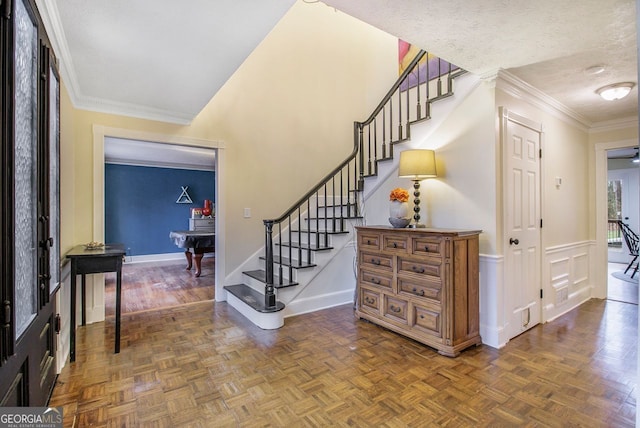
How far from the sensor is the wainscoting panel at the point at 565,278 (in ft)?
11.0

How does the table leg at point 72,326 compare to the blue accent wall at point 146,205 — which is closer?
the table leg at point 72,326

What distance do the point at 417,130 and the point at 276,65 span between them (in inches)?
93.2

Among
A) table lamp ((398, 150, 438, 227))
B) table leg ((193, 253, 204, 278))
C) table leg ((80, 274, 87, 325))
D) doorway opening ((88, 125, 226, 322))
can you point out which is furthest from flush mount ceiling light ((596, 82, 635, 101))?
table leg ((193, 253, 204, 278))

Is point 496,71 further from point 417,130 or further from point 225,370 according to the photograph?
point 225,370

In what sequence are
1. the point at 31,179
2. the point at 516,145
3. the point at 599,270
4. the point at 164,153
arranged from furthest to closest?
the point at 164,153, the point at 599,270, the point at 516,145, the point at 31,179

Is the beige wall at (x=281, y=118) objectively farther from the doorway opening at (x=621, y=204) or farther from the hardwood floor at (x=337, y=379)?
the doorway opening at (x=621, y=204)

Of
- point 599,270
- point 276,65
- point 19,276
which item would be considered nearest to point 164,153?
point 276,65

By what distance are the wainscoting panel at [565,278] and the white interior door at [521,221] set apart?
0.23m

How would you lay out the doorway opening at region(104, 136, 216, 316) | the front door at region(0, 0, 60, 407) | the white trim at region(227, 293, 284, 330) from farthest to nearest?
the doorway opening at region(104, 136, 216, 316) < the white trim at region(227, 293, 284, 330) < the front door at region(0, 0, 60, 407)

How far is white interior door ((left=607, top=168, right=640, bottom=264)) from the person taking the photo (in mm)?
6902

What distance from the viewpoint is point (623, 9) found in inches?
70.4

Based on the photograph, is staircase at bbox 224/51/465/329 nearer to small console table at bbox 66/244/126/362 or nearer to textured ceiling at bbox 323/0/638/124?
textured ceiling at bbox 323/0/638/124

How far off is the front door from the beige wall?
5.61ft

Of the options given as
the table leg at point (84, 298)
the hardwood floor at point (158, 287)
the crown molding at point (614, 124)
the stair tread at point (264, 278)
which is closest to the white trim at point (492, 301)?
the stair tread at point (264, 278)
